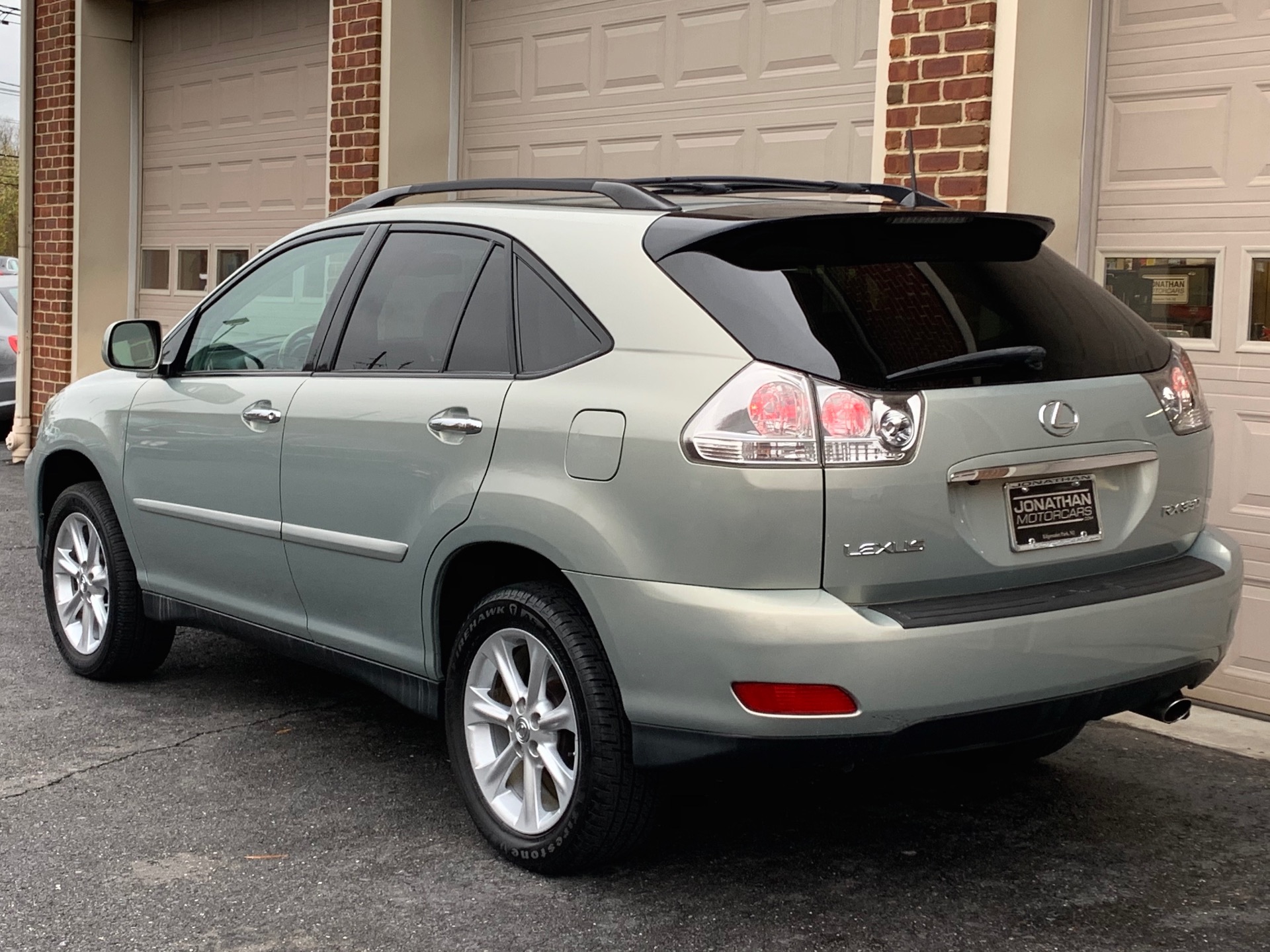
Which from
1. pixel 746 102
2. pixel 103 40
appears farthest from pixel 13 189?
pixel 746 102

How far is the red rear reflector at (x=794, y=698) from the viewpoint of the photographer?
3.25m

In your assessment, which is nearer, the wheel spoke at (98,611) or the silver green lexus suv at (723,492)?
the silver green lexus suv at (723,492)

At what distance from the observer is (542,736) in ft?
12.6

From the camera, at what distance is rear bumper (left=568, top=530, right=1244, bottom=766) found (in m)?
3.24

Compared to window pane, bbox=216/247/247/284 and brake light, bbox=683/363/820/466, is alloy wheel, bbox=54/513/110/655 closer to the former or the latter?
brake light, bbox=683/363/820/466

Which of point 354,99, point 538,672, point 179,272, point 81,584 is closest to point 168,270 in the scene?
point 179,272

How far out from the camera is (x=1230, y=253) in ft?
18.5

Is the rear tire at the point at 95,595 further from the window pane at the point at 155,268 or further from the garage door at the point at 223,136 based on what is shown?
the window pane at the point at 155,268

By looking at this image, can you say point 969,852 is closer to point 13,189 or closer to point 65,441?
point 65,441

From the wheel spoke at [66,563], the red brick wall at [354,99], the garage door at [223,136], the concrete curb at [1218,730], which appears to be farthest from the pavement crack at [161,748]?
the garage door at [223,136]

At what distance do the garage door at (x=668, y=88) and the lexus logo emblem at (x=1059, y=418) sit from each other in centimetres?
356

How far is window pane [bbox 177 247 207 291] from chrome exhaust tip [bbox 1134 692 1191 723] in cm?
918

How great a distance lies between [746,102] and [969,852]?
4355 mm

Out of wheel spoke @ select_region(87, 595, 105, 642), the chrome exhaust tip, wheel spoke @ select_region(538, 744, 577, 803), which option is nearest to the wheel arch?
wheel spoke @ select_region(538, 744, 577, 803)
